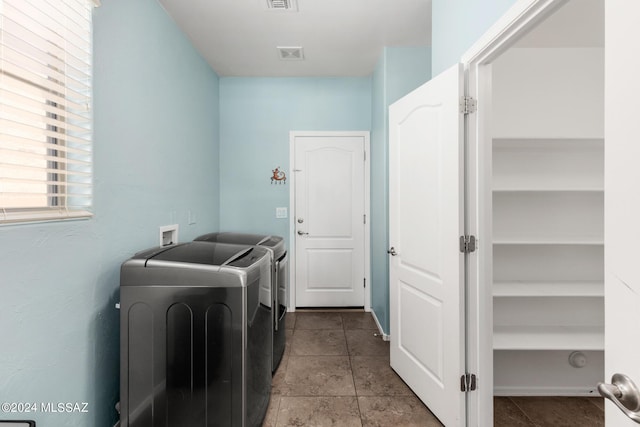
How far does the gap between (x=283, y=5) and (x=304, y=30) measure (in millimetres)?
363

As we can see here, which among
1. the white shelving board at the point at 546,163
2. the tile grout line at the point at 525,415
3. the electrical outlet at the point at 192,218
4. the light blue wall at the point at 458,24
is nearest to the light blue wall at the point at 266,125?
the electrical outlet at the point at 192,218

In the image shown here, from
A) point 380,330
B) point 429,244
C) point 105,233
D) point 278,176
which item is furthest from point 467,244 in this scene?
point 278,176

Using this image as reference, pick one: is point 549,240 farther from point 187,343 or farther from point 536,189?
point 187,343

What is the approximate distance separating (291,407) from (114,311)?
1207mm

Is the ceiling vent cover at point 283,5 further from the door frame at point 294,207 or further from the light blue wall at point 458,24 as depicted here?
the door frame at point 294,207

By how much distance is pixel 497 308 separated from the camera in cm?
208

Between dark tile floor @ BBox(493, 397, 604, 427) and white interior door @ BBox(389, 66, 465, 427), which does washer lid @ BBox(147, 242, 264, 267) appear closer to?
white interior door @ BBox(389, 66, 465, 427)

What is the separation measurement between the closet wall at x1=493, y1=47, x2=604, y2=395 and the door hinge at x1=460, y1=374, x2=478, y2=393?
18.0 inches

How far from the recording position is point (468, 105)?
1.60m

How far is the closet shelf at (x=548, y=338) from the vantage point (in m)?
1.84

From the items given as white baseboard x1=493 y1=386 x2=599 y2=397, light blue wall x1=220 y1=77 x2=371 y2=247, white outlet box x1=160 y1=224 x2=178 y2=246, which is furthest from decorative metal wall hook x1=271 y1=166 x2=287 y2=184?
white baseboard x1=493 y1=386 x2=599 y2=397
